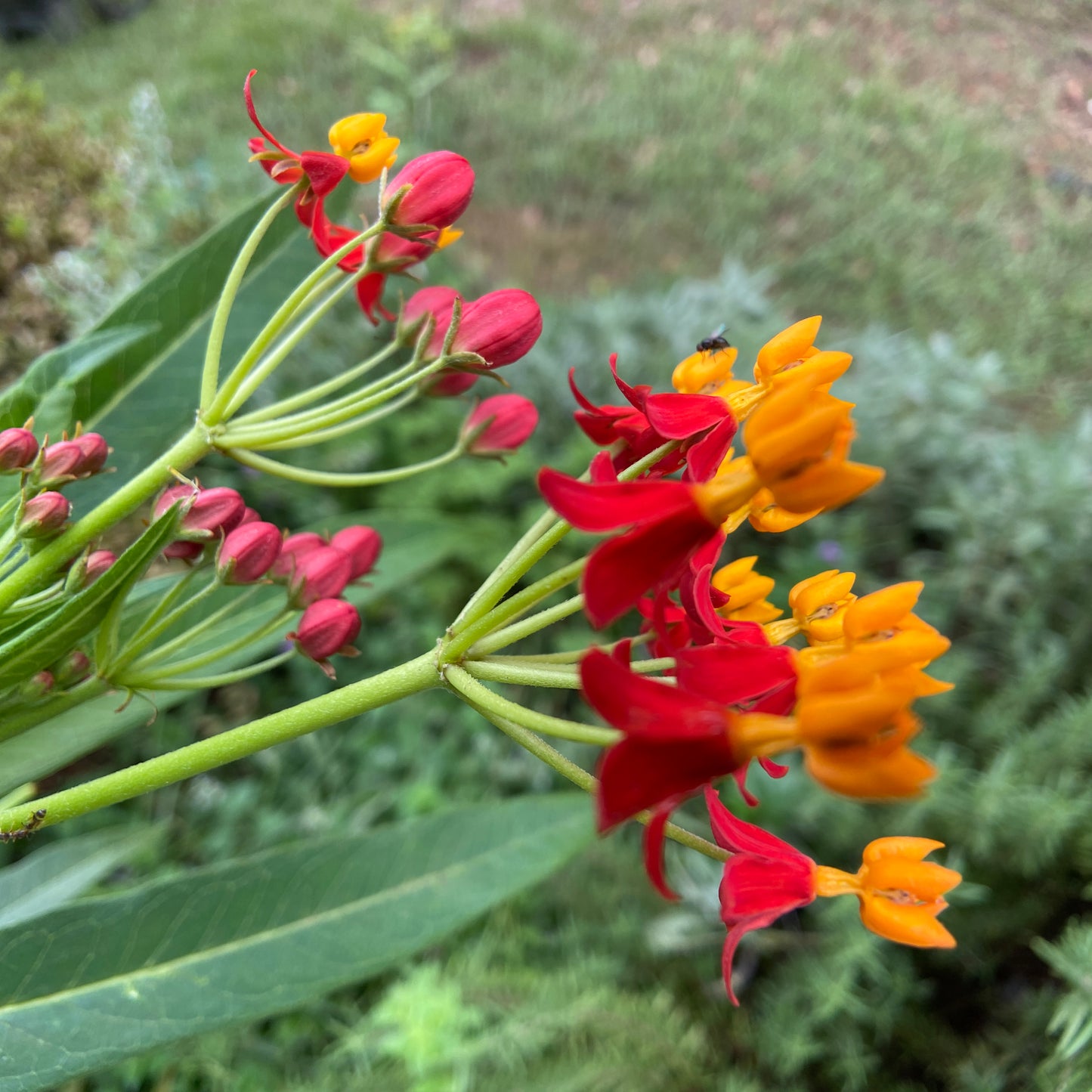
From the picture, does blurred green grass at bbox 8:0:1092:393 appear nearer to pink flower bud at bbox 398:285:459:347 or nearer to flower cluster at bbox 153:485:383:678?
pink flower bud at bbox 398:285:459:347

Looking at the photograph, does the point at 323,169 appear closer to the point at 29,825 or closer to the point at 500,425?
the point at 500,425

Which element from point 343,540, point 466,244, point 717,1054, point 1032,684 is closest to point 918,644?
point 343,540

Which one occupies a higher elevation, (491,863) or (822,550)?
(491,863)

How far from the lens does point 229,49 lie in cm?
390

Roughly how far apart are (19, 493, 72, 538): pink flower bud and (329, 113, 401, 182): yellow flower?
0.27m

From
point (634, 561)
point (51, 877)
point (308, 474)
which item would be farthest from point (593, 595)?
point (51, 877)

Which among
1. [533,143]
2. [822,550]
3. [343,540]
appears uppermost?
[343,540]

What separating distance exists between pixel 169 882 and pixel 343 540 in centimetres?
25

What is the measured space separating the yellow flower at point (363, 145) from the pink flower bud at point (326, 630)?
273mm

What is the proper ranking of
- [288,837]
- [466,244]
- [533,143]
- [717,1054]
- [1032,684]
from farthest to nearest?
[533,143], [466,244], [288,837], [1032,684], [717,1054]

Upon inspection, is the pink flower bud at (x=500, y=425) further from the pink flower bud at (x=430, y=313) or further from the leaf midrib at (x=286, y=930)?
the leaf midrib at (x=286, y=930)

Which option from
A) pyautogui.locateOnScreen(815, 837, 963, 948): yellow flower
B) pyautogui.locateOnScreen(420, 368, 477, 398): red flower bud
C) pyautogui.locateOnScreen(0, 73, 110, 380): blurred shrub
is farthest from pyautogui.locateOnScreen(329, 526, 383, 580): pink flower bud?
pyautogui.locateOnScreen(0, 73, 110, 380): blurred shrub

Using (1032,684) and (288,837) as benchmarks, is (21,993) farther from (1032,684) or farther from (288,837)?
(1032,684)

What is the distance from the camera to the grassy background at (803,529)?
1.17 m
